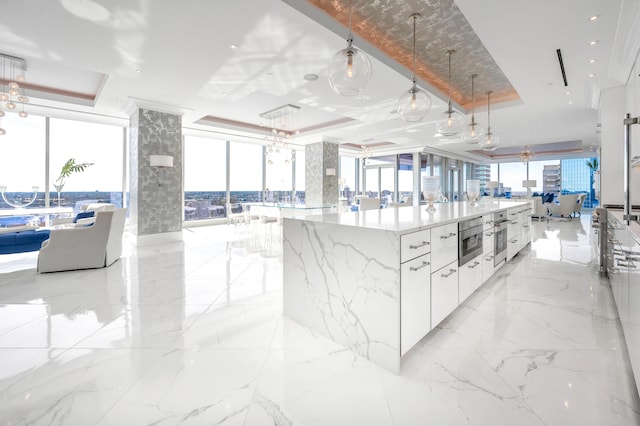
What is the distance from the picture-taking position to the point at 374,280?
1.85 metres

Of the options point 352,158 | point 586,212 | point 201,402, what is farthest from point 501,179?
point 201,402

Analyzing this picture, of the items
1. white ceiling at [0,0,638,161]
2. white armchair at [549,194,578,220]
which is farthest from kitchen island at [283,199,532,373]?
white armchair at [549,194,578,220]

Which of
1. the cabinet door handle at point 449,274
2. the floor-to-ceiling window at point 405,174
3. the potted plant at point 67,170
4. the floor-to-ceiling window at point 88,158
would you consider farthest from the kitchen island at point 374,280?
the floor-to-ceiling window at point 405,174

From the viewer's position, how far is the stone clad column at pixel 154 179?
18.9ft

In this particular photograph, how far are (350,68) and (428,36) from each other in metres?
2.29

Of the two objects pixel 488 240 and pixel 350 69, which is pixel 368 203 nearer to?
pixel 488 240

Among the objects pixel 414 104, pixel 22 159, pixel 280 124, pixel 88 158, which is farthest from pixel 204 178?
pixel 414 104

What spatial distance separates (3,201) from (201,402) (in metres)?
7.73

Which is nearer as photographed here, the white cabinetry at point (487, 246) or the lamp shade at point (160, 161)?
the white cabinetry at point (487, 246)

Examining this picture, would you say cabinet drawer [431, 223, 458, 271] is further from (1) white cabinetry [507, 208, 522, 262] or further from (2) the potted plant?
(2) the potted plant

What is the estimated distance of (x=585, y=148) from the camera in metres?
11.9

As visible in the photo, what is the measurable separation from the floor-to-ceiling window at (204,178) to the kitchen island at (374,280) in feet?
25.4

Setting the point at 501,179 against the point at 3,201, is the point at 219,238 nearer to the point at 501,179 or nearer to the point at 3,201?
the point at 3,201

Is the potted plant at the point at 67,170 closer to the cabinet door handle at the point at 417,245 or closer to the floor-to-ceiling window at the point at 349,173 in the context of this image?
the cabinet door handle at the point at 417,245
